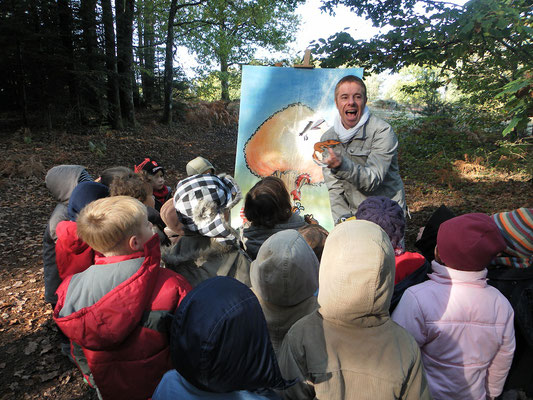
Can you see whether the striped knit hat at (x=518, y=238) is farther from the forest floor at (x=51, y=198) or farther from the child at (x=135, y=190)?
the forest floor at (x=51, y=198)

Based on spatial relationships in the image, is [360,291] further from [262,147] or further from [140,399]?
[262,147]

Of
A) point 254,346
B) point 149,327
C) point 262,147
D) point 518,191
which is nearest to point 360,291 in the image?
point 254,346

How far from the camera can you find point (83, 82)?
10.3 meters

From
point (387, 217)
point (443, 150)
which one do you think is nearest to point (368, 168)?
point (387, 217)

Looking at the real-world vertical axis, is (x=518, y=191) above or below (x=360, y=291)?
below

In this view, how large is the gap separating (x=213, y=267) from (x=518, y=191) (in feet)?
23.6

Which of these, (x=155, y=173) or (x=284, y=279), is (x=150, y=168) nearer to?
(x=155, y=173)

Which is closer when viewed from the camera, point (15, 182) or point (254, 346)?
point (254, 346)

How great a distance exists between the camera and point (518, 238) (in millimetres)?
1829

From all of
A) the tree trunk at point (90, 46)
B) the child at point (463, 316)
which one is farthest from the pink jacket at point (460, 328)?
the tree trunk at point (90, 46)

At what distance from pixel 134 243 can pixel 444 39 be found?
443cm

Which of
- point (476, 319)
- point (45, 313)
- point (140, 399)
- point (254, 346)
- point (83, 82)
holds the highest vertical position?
point (83, 82)

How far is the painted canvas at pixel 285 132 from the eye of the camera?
4.30 metres

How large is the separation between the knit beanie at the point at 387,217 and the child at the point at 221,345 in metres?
1.15
